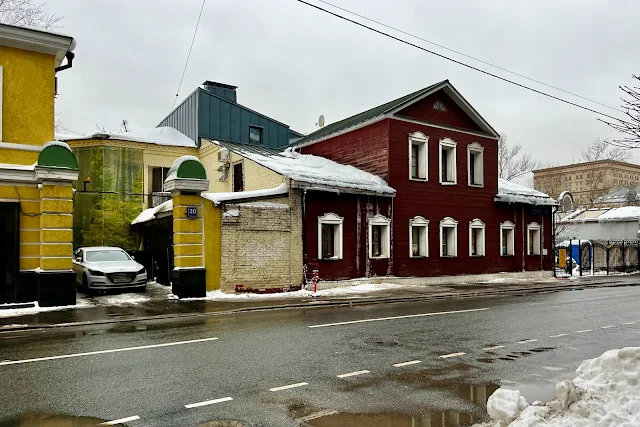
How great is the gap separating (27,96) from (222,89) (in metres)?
19.1

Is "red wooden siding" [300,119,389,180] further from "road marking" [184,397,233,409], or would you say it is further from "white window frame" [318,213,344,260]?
"road marking" [184,397,233,409]

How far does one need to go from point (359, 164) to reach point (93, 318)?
1461 centimetres

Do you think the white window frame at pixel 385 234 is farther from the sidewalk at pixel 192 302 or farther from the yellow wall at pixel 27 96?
the yellow wall at pixel 27 96

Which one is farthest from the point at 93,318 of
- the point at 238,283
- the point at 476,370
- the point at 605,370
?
the point at 605,370

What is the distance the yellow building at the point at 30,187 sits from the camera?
13619mm

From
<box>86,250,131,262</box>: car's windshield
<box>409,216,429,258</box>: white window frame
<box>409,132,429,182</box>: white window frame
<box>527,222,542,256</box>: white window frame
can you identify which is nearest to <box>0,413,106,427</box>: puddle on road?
<box>86,250,131,262</box>: car's windshield

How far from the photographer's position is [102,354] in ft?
26.7

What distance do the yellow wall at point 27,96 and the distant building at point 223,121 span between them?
1335 cm

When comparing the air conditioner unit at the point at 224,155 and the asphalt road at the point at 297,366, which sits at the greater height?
the air conditioner unit at the point at 224,155

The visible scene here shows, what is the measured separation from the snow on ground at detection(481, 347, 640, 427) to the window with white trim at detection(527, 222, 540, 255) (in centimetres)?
2434

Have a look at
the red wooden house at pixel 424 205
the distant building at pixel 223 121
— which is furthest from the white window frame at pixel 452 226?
the distant building at pixel 223 121

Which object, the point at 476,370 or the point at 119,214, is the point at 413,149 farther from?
the point at 476,370

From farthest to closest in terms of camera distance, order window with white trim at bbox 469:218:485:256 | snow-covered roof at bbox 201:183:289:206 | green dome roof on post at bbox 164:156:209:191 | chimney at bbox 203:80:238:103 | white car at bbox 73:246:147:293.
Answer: chimney at bbox 203:80:238:103, window with white trim at bbox 469:218:485:256, snow-covered roof at bbox 201:183:289:206, white car at bbox 73:246:147:293, green dome roof on post at bbox 164:156:209:191

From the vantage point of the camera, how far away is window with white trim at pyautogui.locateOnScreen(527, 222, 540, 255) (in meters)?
28.0
